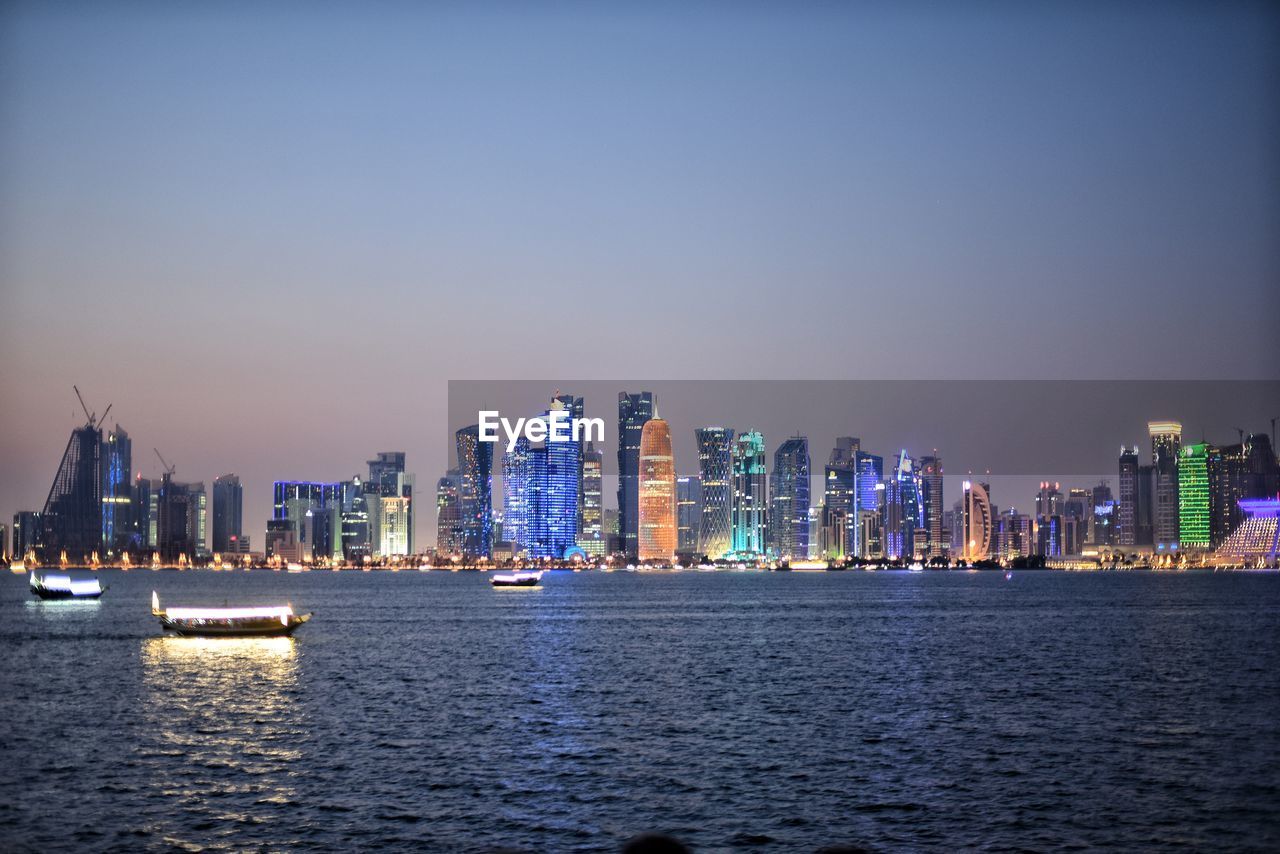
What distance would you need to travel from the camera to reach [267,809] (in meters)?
37.0

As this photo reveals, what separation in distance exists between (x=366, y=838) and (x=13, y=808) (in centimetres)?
1078

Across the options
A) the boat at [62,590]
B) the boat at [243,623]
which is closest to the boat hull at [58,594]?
the boat at [62,590]

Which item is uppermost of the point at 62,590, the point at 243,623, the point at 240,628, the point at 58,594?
the point at 243,623

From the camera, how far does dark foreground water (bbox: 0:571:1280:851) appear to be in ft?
116

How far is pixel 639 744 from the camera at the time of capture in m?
48.6

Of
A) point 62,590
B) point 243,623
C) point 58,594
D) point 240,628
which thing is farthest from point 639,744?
point 58,594

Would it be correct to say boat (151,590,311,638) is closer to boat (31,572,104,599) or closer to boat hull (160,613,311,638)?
boat hull (160,613,311,638)

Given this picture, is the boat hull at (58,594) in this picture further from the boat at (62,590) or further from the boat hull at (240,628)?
the boat hull at (240,628)

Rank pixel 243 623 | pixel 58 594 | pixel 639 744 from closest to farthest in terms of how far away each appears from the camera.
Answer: pixel 639 744 < pixel 243 623 < pixel 58 594

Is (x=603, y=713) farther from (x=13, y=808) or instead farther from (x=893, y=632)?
(x=893, y=632)

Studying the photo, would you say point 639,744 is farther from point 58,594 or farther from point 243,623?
point 58,594

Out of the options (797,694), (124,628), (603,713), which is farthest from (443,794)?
(124,628)

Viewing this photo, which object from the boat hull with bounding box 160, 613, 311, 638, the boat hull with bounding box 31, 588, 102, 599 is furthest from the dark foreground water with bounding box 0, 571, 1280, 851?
the boat hull with bounding box 31, 588, 102, 599

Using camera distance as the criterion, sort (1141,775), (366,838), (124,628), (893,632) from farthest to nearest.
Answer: (124,628) → (893,632) → (1141,775) → (366,838)
